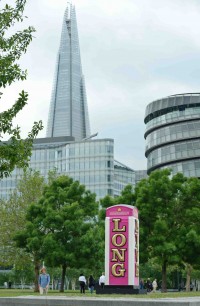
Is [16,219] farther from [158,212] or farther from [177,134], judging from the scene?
[177,134]

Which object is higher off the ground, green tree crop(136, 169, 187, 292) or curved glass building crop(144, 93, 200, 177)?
curved glass building crop(144, 93, 200, 177)

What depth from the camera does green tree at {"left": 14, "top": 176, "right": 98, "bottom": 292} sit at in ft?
164

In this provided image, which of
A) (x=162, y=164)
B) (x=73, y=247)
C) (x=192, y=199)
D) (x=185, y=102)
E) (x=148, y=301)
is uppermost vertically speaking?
(x=185, y=102)

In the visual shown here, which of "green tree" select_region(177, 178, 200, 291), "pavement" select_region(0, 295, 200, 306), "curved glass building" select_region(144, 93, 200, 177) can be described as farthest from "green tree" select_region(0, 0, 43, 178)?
"curved glass building" select_region(144, 93, 200, 177)

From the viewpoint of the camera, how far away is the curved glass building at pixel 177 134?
108m

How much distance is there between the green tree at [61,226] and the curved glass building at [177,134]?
187 feet

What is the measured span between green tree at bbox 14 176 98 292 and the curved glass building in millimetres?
57114

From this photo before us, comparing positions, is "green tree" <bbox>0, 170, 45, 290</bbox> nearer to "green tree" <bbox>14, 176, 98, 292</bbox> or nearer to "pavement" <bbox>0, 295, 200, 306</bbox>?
"green tree" <bbox>14, 176, 98, 292</bbox>

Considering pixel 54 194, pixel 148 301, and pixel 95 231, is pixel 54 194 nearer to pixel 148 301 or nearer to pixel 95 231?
pixel 95 231

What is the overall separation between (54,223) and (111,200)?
5.32m

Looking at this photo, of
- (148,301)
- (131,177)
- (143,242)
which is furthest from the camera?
(131,177)

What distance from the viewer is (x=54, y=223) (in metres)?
50.4

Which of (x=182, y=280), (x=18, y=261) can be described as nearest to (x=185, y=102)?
(x=182, y=280)

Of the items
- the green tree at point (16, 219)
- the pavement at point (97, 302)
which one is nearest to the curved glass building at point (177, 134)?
the green tree at point (16, 219)
